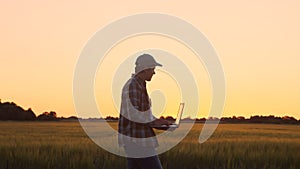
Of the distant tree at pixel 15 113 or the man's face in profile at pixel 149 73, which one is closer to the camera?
the man's face in profile at pixel 149 73

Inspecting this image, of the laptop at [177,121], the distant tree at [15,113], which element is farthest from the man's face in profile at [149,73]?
the distant tree at [15,113]

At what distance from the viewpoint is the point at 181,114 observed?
19.0 ft

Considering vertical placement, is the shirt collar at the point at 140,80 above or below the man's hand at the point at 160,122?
above

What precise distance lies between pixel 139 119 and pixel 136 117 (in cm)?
4

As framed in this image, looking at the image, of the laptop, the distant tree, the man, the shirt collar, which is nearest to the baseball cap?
the man

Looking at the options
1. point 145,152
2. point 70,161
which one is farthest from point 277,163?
point 145,152

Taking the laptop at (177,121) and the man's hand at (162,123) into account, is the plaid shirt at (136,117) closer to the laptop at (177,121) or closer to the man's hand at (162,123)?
the man's hand at (162,123)

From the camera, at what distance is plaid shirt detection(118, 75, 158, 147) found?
5855mm

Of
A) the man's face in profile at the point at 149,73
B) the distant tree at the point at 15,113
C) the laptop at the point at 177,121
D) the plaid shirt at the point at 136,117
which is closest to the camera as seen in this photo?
the laptop at the point at 177,121

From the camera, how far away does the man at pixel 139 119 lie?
5.86 m

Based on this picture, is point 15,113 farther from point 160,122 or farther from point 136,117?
point 160,122

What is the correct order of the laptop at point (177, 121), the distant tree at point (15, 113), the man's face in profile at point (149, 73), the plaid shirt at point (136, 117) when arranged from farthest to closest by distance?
1. the distant tree at point (15, 113)
2. the man's face in profile at point (149, 73)
3. the plaid shirt at point (136, 117)
4. the laptop at point (177, 121)

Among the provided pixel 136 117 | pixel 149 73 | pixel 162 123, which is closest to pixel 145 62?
pixel 149 73

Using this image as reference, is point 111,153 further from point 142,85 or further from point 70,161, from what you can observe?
point 142,85
